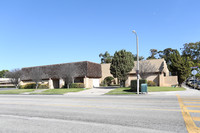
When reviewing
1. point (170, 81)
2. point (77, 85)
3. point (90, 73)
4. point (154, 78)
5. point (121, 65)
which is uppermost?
point (121, 65)

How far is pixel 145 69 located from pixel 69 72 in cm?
1487

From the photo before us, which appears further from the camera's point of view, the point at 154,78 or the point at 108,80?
the point at 108,80

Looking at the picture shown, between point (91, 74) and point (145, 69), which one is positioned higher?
point (145, 69)

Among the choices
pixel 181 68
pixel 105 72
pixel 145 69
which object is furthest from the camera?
pixel 105 72

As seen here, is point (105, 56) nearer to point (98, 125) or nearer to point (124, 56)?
point (124, 56)

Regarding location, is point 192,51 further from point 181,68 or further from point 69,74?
point 69,74

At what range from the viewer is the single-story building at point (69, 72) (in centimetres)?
3173

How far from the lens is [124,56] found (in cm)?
2834

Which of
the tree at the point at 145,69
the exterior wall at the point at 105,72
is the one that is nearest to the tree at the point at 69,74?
the exterior wall at the point at 105,72

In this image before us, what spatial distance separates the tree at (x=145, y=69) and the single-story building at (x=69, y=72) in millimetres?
10497

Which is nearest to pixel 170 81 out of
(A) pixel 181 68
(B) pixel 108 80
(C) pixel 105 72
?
(A) pixel 181 68

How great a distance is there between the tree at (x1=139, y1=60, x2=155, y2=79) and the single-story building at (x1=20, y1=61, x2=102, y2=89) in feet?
34.4

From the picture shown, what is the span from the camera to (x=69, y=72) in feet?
99.8

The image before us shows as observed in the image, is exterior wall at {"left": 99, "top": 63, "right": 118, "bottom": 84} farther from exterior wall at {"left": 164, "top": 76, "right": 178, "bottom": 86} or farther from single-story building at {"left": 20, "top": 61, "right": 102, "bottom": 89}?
exterior wall at {"left": 164, "top": 76, "right": 178, "bottom": 86}
